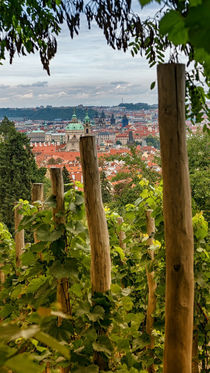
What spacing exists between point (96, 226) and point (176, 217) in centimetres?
39

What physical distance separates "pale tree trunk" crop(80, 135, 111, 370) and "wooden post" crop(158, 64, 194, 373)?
1.11 feet

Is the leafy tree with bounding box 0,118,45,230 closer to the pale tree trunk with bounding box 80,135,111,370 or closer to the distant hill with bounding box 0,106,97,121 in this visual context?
the pale tree trunk with bounding box 80,135,111,370

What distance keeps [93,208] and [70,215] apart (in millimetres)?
182

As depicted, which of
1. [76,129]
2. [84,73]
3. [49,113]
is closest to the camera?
[49,113]

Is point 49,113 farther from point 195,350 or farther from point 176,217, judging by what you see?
point 176,217

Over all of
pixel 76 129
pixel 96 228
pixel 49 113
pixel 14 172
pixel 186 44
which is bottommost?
pixel 14 172

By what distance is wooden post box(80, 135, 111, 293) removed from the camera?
114 cm

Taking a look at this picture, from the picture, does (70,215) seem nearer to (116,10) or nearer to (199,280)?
(199,280)

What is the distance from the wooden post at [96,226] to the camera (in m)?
1.14

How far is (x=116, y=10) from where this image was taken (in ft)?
4.14

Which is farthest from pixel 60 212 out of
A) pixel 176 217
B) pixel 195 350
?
pixel 195 350

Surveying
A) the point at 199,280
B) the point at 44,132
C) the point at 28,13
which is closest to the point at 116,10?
the point at 28,13

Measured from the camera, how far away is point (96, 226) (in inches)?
45.9

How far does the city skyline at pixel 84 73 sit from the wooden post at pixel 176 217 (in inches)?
5.7
